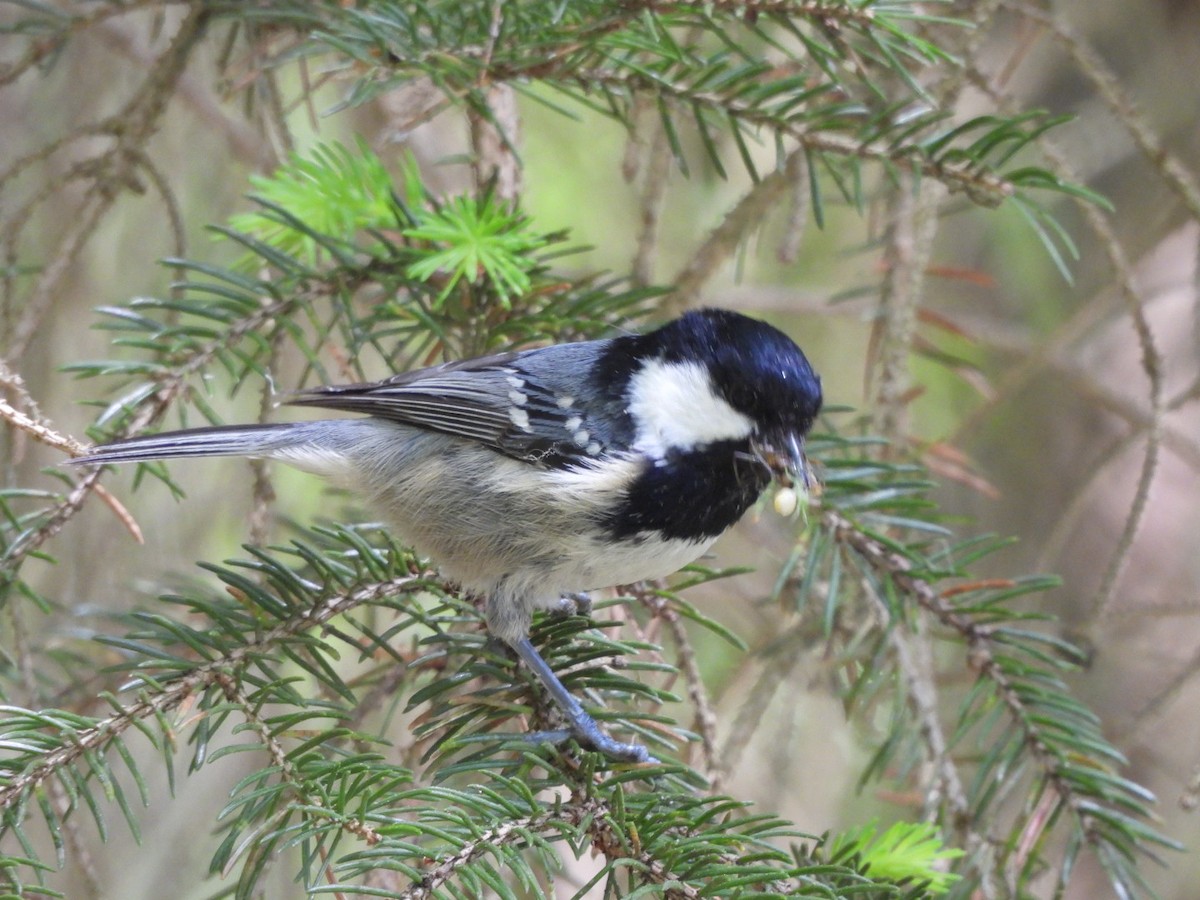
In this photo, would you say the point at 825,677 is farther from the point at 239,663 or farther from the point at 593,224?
the point at 593,224

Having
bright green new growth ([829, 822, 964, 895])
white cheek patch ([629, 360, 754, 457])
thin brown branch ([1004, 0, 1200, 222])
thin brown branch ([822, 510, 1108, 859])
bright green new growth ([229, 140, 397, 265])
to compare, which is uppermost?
bright green new growth ([229, 140, 397, 265])

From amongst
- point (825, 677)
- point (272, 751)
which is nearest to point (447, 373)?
point (272, 751)

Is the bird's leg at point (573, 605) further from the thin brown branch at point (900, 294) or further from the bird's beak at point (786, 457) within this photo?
the thin brown branch at point (900, 294)

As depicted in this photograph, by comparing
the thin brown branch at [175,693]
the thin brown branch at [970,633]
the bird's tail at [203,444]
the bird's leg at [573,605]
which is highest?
the bird's tail at [203,444]

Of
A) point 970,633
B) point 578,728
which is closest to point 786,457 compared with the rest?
point 970,633

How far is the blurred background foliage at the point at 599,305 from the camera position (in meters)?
1.39

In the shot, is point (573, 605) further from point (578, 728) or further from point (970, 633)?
point (970, 633)

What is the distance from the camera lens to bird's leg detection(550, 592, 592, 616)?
172 centimetres

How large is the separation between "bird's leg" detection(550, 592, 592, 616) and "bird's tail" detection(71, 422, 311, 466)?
0.51 metres

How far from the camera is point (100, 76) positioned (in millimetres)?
2436

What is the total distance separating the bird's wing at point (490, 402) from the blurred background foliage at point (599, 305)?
6 centimetres

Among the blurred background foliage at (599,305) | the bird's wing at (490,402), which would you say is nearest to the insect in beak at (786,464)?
the blurred background foliage at (599,305)

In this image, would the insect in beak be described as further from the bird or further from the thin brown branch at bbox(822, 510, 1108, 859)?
the thin brown branch at bbox(822, 510, 1108, 859)

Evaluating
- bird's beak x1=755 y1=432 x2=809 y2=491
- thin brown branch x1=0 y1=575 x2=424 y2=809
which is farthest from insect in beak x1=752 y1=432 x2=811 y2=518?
thin brown branch x1=0 y1=575 x2=424 y2=809
